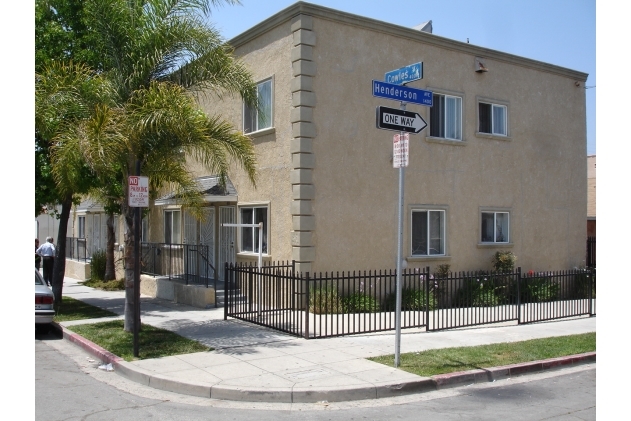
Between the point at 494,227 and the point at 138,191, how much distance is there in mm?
11288

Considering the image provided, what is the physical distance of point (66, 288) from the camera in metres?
20.2

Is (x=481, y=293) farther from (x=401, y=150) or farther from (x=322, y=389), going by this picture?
(x=322, y=389)

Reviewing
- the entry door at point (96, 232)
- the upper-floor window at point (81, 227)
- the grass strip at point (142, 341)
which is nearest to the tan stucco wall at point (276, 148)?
the grass strip at point (142, 341)

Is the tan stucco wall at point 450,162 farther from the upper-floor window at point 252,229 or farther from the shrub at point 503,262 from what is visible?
the upper-floor window at point 252,229

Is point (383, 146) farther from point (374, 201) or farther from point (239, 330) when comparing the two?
point (239, 330)

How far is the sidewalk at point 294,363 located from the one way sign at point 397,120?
344 centimetres

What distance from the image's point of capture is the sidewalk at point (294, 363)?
795 cm

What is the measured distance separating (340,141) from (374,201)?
1708 mm

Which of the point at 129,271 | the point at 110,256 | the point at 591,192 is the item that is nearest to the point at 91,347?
the point at 129,271

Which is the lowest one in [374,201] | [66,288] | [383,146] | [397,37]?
[66,288]

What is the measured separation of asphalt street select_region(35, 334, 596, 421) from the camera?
7.11m

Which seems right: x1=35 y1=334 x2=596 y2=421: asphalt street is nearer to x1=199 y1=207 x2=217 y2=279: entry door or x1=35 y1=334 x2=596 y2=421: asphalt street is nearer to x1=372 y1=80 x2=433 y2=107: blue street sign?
x1=372 y1=80 x2=433 y2=107: blue street sign

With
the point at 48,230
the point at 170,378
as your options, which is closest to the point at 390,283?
the point at 170,378

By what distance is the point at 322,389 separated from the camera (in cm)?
786
